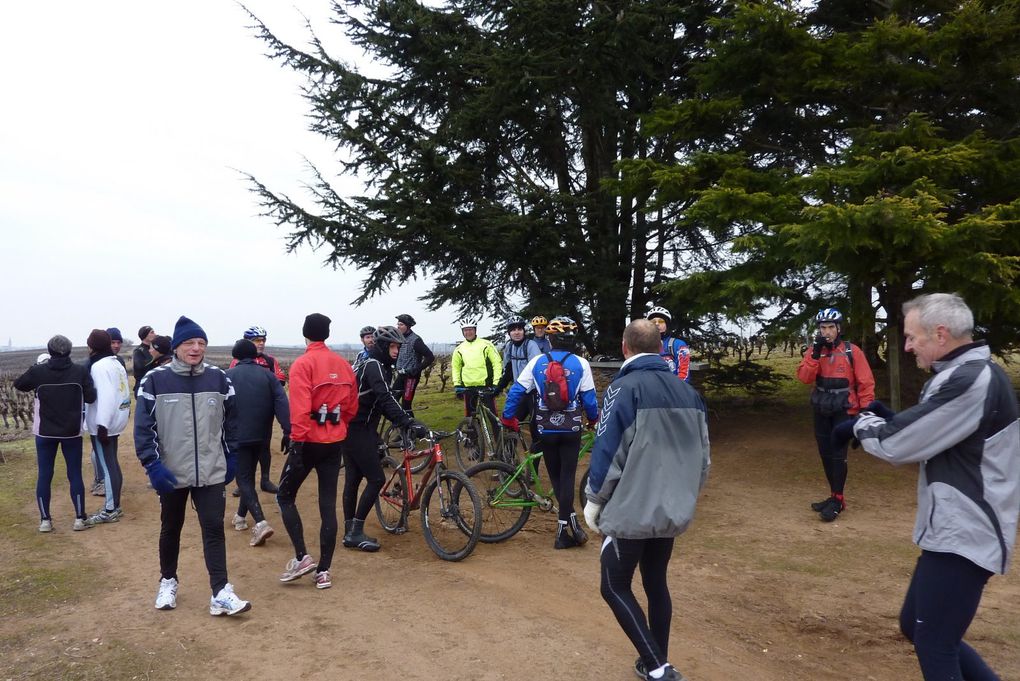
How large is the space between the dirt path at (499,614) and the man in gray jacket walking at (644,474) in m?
0.74

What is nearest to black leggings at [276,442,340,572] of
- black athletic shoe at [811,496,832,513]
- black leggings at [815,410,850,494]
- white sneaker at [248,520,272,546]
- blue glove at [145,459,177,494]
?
blue glove at [145,459,177,494]

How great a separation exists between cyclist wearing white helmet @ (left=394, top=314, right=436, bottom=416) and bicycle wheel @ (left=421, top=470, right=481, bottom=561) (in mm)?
4076

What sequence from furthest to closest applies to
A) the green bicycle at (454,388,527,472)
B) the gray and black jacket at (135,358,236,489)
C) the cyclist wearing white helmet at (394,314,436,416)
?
1. the cyclist wearing white helmet at (394,314,436,416)
2. the green bicycle at (454,388,527,472)
3. the gray and black jacket at (135,358,236,489)

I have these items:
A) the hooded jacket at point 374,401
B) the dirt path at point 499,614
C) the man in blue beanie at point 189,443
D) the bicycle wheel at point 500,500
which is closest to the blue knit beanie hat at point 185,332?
the man in blue beanie at point 189,443

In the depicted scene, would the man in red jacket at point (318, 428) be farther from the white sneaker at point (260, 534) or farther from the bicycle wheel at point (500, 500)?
the bicycle wheel at point (500, 500)

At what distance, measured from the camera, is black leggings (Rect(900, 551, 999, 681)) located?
287 cm

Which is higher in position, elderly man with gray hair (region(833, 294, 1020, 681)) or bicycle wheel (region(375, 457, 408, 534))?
elderly man with gray hair (region(833, 294, 1020, 681))

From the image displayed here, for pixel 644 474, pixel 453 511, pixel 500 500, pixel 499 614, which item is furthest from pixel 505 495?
pixel 644 474

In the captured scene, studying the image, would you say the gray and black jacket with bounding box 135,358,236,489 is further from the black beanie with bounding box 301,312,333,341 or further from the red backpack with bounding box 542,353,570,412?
the red backpack with bounding box 542,353,570,412

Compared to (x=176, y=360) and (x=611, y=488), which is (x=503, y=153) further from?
(x=611, y=488)

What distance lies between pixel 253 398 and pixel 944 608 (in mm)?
6032

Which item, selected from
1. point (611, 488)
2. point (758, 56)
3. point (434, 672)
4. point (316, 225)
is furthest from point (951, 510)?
point (316, 225)

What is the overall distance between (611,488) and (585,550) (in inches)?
130

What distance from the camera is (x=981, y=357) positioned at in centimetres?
293
